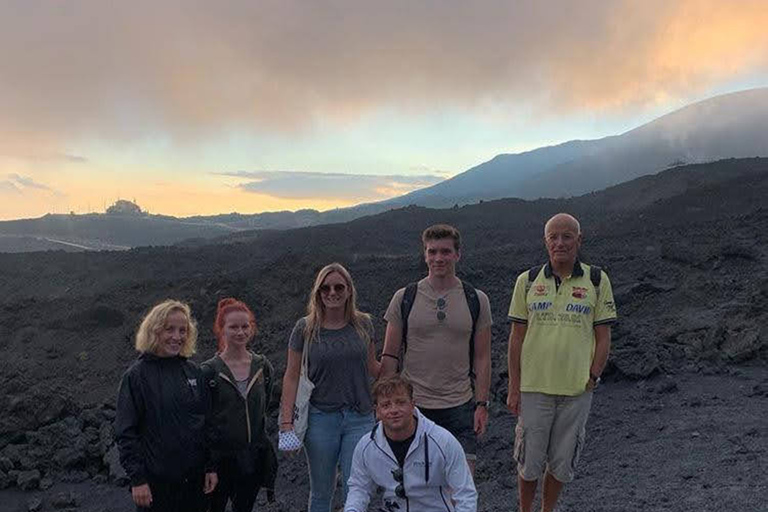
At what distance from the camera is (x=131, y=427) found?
3.38 metres

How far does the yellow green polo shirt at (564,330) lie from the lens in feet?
12.7

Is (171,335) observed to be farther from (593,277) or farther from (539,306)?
(593,277)

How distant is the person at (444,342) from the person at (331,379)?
0.70 feet

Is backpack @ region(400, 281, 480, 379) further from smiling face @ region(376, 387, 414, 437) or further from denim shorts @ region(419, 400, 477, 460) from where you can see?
smiling face @ region(376, 387, 414, 437)

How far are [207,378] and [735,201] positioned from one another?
67.8ft

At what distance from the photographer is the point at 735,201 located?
20.6 meters

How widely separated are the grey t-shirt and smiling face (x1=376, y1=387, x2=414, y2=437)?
2.07 feet

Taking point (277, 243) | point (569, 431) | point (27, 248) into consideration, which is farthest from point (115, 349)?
point (27, 248)

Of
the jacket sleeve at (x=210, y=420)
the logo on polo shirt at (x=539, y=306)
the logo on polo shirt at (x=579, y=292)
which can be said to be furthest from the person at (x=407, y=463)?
the logo on polo shirt at (x=579, y=292)

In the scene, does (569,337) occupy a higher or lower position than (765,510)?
higher

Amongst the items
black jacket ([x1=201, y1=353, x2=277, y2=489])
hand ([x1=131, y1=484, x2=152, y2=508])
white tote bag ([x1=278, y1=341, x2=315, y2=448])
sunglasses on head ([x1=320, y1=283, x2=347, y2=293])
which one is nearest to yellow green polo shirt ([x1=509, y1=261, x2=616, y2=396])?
sunglasses on head ([x1=320, y1=283, x2=347, y2=293])

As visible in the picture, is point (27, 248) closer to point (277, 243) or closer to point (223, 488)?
point (277, 243)

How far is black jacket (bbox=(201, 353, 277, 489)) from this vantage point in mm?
3705

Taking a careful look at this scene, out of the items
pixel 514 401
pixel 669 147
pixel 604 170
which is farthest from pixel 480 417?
pixel 669 147
